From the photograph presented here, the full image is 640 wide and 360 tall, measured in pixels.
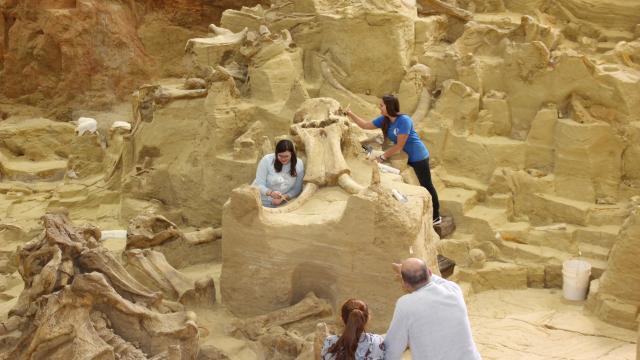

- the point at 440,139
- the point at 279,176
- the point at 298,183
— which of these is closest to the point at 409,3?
the point at 440,139

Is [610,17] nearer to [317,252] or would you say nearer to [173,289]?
[317,252]

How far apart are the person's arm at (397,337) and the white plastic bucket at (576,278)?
4801 millimetres

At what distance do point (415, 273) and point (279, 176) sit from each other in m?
3.31

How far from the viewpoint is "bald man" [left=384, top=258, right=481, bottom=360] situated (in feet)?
13.9

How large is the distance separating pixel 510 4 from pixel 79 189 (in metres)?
7.41

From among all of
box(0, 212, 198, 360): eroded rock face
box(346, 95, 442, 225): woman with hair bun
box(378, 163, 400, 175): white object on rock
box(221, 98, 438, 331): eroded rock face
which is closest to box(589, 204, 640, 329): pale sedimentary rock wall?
box(346, 95, 442, 225): woman with hair bun

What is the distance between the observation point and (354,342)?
14.1 ft

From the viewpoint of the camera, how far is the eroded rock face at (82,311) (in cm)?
522

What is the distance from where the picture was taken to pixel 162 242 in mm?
7941

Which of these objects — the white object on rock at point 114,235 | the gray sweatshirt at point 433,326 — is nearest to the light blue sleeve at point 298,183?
the white object on rock at point 114,235

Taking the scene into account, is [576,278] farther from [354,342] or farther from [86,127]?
[86,127]

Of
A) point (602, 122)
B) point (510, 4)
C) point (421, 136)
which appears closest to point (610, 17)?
point (510, 4)

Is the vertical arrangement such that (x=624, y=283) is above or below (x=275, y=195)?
below

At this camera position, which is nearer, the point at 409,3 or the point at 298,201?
the point at 298,201
